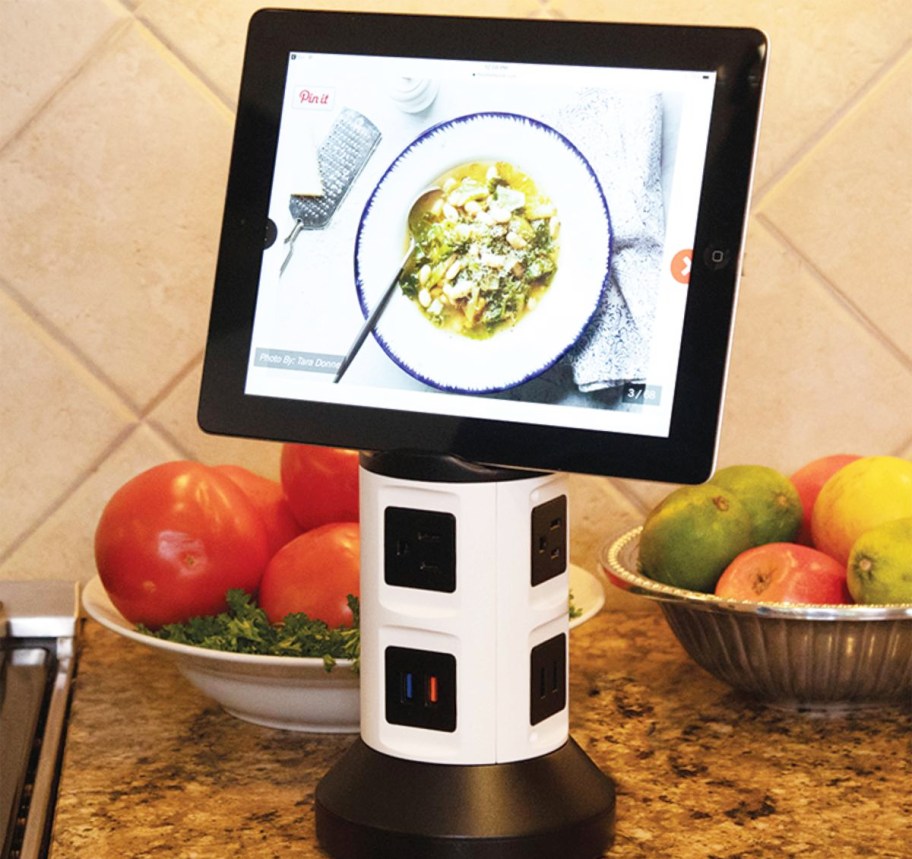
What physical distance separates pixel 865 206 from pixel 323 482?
0.46 metres

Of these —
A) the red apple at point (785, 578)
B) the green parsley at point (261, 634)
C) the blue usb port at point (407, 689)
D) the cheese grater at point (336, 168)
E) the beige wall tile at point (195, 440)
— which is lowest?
the green parsley at point (261, 634)

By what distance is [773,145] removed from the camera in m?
1.03

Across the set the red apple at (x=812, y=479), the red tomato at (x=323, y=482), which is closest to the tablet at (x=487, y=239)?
the red tomato at (x=323, y=482)

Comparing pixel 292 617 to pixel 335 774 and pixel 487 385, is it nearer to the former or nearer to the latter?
pixel 335 774

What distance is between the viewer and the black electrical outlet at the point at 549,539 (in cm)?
63

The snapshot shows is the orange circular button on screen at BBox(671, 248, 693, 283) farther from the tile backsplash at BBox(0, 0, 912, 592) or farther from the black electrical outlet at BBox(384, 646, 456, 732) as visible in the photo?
the tile backsplash at BBox(0, 0, 912, 592)

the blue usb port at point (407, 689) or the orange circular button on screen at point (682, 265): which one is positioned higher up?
the orange circular button on screen at point (682, 265)

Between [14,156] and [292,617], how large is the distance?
17.5 inches

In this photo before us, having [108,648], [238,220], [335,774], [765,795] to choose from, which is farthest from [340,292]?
[108,648]

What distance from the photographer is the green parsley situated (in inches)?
30.5

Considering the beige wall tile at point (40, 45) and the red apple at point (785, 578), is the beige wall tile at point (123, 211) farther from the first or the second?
the red apple at point (785, 578)

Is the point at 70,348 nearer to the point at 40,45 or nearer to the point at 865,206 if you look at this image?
the point at 40,45

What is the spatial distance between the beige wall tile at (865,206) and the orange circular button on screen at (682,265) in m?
0.48

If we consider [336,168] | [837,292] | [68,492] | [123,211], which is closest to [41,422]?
[68,492]
